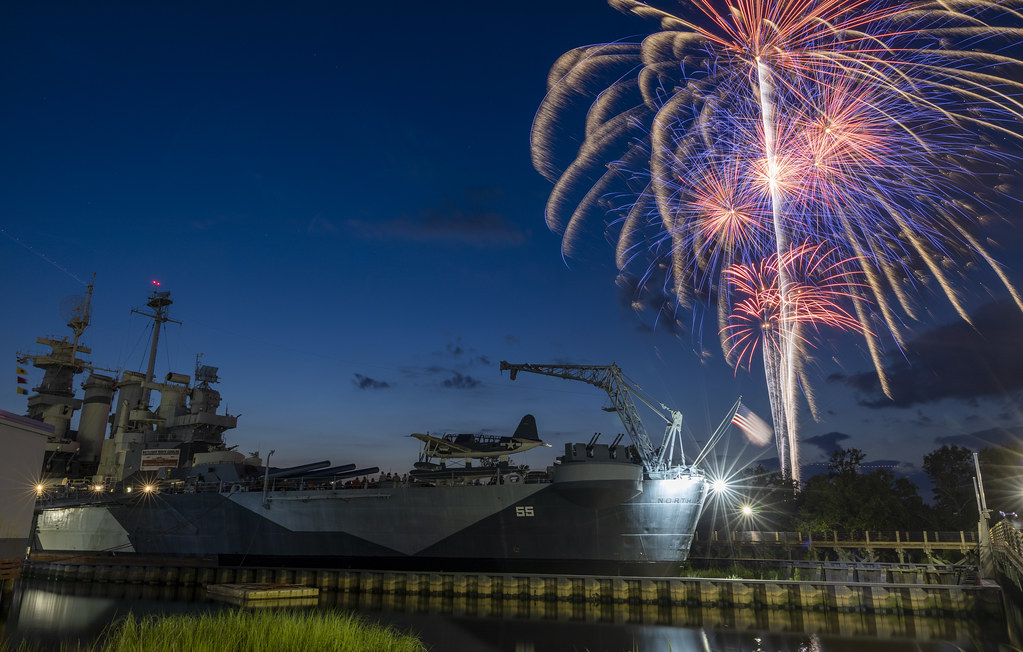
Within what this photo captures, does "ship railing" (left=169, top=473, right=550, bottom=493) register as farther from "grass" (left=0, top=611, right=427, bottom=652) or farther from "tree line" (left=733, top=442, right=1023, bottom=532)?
"tree line" (left=733, top=442, right=1023, bottom=532)

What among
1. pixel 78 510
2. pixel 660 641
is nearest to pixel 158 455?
pixel 78 510

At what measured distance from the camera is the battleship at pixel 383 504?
27656 millimetres

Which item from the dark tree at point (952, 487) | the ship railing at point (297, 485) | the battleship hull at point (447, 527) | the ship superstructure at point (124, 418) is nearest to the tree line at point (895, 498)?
the dark tree at point (952, 487)

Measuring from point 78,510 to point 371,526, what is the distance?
22329 mm

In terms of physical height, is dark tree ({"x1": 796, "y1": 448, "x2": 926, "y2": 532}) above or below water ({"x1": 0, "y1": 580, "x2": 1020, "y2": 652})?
above

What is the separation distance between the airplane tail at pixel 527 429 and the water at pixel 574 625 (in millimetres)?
8163

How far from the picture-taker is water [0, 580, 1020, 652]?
63.6 ft

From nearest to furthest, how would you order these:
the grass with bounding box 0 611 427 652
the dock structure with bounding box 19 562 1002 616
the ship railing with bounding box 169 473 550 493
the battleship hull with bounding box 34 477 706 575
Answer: the grass with bounding box 0 611 427 652
the dock structure with bounding box 19 562 1002 616
the battleship hull with bounding box 34 477 706 575
the ship railing with bounding box 169 473 550 493

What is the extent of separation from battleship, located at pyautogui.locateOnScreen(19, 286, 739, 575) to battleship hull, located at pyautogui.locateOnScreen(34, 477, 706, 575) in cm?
5

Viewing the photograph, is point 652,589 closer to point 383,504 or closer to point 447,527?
Answer: point 447,527

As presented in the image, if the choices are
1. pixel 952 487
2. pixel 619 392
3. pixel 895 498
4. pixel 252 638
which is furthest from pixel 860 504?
pixel 252 638

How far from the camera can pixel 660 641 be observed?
2033cm

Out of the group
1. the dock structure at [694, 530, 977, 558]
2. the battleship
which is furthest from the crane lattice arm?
the dock structure at [694, 530, 977, 558]

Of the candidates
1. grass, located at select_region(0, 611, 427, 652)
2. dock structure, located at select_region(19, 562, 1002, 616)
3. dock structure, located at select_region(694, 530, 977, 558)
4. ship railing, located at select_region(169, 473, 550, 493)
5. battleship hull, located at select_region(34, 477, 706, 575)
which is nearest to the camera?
grass, located at select_region(0, 611, 427, 652)
